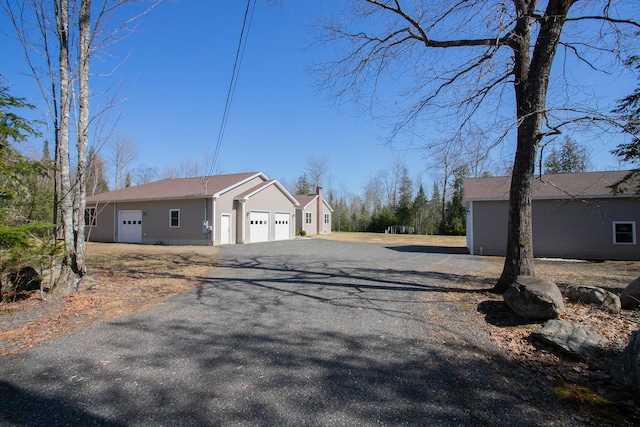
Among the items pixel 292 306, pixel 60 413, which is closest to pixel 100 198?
pixel 292 306

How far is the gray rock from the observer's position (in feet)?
12.6

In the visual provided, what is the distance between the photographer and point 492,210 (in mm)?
16406

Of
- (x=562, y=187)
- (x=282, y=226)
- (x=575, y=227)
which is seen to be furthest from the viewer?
(x=282, y=226)

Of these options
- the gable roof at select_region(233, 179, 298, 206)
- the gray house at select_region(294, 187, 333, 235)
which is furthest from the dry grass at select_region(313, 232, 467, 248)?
the gable roof at select_region(233, 179, 298, 206)

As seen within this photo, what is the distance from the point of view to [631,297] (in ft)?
18.2

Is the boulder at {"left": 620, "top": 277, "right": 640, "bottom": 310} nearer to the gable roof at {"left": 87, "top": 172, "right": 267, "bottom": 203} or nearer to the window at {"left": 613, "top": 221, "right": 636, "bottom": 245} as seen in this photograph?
the window at {"left": 613, "top": 221, "right": 636, "bottom": 245}

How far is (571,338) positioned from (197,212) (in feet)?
62.9

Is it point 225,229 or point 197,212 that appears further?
point 225,229

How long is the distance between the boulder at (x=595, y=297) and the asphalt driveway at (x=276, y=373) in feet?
6.66

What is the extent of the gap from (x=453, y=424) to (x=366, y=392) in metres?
0.77

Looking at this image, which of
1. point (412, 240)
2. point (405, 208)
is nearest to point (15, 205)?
point (412, 240)

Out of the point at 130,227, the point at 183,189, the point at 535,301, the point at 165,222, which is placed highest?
the point at 183,189

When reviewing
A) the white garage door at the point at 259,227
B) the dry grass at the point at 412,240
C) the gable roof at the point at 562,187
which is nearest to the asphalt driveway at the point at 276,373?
the gable roof at the point at 562,187

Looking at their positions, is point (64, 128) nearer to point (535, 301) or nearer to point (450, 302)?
point (450, 302)
